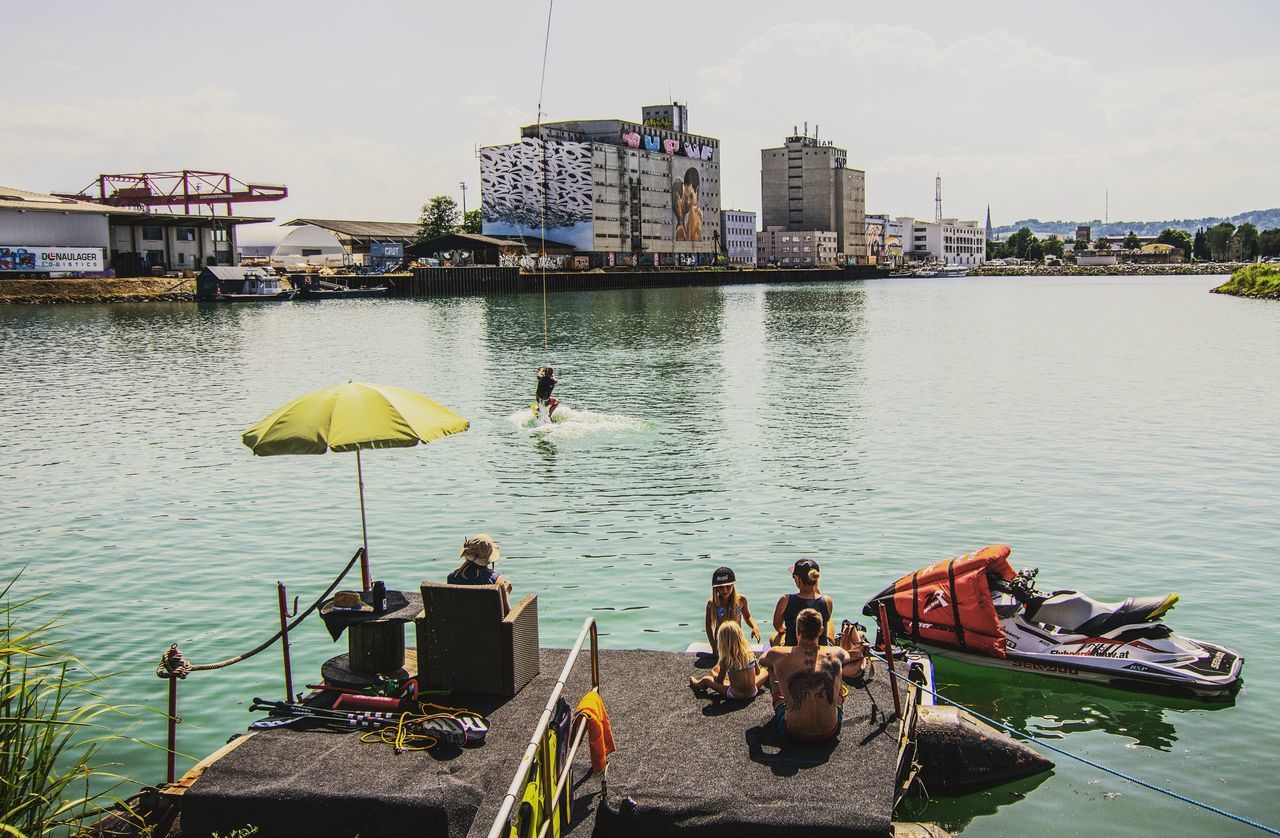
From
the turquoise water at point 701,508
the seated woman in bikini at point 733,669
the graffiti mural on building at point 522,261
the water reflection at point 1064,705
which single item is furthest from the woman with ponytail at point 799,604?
the graffiti mural on building at point 522,261

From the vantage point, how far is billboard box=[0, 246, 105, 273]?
354 ft

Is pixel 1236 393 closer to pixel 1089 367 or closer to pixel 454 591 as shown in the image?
pixel 1089 367

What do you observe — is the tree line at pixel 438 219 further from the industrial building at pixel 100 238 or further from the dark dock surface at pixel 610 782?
the dark dock surface at pixel 610 782

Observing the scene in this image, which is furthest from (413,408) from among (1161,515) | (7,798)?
(1161,515)

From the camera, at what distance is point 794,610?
9836mm

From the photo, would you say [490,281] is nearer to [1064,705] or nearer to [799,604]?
[1064,705]

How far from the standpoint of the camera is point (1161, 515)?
21.5 meters

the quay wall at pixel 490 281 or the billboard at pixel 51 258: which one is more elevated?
the billboard at pixel 51 258

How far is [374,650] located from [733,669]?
3447mm

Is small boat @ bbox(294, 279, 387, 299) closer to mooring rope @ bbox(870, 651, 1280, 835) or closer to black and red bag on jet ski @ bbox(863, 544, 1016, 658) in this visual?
black and red bag on jet ski @ bbox(863, 544, 1016, 658)

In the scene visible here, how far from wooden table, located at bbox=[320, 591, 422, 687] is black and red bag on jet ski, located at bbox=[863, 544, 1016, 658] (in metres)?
6.01

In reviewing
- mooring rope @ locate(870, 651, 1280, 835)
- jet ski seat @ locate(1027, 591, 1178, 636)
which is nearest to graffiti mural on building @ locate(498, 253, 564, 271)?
jet ski seat @ locate(1027, 591, 1178, 636)

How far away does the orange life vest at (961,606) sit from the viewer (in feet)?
42.1

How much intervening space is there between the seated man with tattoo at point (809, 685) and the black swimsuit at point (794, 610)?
2.59 ft
